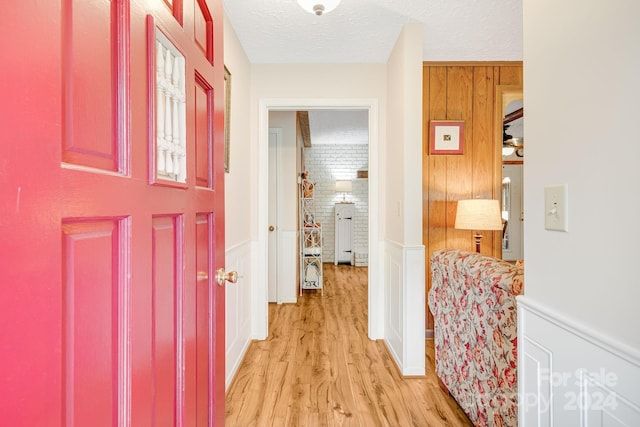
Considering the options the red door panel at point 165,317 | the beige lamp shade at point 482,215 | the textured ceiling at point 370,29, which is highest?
the textured ceiling at point 370,29

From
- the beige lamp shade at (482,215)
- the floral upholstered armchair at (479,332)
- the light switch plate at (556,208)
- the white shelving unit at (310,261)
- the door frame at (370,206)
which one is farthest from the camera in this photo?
the white shelving unit at (310,261)

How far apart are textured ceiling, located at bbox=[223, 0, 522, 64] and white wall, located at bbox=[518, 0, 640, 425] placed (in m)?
1.33

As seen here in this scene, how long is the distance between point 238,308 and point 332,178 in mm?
4428

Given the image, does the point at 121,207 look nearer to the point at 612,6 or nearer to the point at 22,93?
the point at 22,93

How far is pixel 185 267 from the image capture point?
2.74ft

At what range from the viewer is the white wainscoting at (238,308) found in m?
2.10

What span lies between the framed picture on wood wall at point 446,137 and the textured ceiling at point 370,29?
0.56 meters

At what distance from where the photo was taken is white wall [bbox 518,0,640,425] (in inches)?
24.7

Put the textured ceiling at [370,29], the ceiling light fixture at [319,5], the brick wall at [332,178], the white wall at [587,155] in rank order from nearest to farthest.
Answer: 1. the white wall at [587,155]
2. the ceiling light fixture at [319,5]
3. the textured ceiling at [370,29]
4. the brick wall at [332,178]

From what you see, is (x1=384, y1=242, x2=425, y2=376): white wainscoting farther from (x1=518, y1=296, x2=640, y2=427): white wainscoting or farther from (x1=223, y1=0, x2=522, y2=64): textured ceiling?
(x1=223, y1=0, x2=522, y2=64): textured ceiling

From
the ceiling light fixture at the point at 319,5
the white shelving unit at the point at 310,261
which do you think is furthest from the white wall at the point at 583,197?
the white shelving unit at the point at 310,261

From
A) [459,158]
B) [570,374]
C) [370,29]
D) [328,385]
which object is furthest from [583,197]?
[459,158]

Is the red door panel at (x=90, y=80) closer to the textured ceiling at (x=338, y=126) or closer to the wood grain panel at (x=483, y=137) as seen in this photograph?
the wood grain panel at (x=483, y=137)

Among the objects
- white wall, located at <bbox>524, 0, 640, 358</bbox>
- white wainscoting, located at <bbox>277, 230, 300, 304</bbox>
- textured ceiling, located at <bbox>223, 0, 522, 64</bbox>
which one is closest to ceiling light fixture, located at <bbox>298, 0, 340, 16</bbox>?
textured ceiling, located at <bbox>223, 0, 522, 64</bbox>
